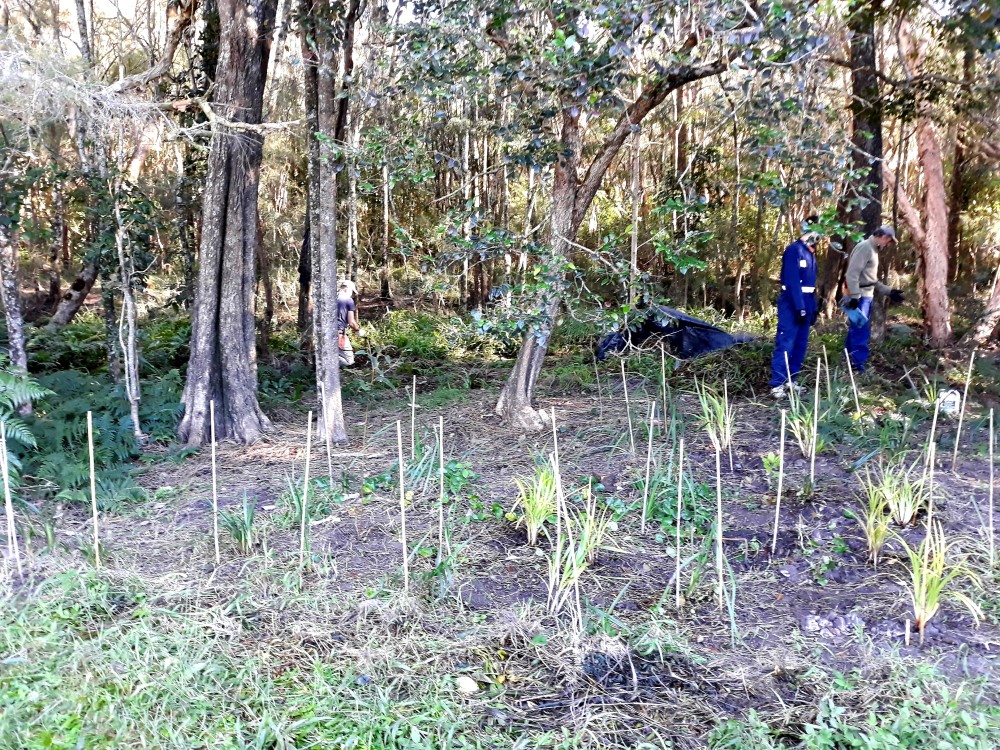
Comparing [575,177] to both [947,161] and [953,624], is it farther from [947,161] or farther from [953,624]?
[947,161]

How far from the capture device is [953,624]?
11.8ft

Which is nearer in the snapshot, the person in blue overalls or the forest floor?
the forest floor

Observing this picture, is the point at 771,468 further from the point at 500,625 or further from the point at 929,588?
the point at 500,625

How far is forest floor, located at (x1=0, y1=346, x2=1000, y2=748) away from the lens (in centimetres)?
294

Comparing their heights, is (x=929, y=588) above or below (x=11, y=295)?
below

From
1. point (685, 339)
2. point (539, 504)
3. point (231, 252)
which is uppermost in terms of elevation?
point (231, 252)

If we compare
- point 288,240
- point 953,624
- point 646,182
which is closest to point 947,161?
point 646,182

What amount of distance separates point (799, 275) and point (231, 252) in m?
5.01

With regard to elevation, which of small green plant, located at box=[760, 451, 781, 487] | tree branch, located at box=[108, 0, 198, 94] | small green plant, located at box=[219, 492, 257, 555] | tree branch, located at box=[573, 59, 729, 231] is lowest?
small green plant, located at box=[219, 492, 257, 555]

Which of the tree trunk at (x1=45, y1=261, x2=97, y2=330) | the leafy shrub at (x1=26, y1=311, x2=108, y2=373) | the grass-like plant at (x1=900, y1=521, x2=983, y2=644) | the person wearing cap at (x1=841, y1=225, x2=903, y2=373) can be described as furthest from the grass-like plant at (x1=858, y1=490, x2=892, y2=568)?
the tree trunk at (x1=45, y1=261, x2=97, y2=330)

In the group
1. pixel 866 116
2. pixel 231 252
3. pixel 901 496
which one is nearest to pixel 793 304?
pixel 866 116

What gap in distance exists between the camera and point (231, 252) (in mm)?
6531

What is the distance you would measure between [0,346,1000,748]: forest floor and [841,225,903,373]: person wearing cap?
2.49m

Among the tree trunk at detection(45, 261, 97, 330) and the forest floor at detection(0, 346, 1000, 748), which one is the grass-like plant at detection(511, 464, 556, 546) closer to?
the forest floor at detection(0, 346, 1000, 748)
